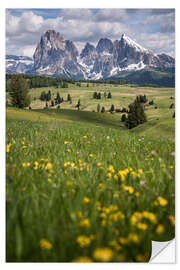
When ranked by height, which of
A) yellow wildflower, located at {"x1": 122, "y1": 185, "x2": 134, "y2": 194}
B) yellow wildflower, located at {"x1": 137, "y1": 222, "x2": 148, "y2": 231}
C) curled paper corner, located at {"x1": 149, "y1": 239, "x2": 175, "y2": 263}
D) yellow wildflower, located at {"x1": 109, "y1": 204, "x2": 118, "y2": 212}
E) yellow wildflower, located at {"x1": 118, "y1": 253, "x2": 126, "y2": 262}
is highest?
yellow wildflower, located at {"x1": 122, "y1": 185, "x2": 134, "y2": 194}

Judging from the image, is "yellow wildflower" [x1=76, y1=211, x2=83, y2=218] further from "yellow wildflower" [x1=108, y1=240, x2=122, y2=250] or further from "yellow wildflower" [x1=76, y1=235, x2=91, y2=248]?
"yellow wildflower" [x1=108, y1=240, x2=122, y2=250]

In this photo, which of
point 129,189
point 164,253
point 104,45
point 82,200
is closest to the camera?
point 82,200

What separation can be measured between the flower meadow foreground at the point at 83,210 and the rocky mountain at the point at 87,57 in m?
2.74

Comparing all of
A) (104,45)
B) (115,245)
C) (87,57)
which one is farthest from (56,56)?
(115,245)

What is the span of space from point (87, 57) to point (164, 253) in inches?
240

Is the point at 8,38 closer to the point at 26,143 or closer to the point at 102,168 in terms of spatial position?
the point at 26,143

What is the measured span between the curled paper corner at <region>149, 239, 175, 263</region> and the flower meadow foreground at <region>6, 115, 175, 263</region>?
0.16 metres

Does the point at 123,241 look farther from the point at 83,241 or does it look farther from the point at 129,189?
the point at 129,189

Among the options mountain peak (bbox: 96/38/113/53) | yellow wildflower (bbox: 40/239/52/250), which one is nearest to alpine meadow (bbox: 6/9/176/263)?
yellow wildflower (bbox: 40/239/52/250)

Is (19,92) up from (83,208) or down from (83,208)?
up

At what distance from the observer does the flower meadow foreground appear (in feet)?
6.63

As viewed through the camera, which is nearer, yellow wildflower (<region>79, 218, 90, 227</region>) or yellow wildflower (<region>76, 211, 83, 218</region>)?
yellow wildflower (<region>79, 218, 90, 227</region>)

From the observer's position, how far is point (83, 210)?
231 centimetres
